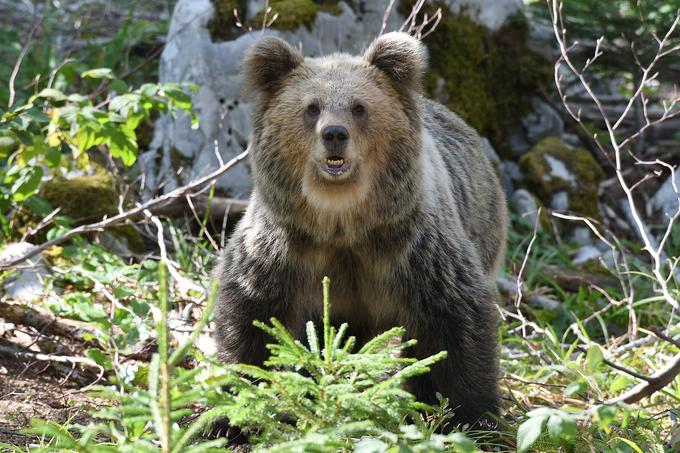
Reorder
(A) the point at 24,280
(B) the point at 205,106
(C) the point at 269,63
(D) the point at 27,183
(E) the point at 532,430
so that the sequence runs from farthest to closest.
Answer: (B) the point at 205,106
(A) the point at 24,280
(D) the point at 27,183
(C) the point at 269,63
(E) the point at 532,430

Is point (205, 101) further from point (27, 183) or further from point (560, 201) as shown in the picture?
point (560, 201)

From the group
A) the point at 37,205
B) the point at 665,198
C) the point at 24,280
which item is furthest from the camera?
the point at 665,198

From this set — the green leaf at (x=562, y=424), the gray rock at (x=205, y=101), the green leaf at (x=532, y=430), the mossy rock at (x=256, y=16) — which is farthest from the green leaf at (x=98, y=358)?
the mossy rock at (x=256, y=16)

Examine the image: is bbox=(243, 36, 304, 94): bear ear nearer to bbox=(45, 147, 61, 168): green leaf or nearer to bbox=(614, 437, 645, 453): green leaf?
bbox=(45, 147, 61, 168): green leaf

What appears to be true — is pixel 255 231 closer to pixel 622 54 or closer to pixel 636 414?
pixel 636 414

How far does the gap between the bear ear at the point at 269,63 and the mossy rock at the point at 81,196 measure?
3.02 metres

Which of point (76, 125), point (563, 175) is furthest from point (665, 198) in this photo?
point (76, 125)

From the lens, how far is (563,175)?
9.07 meters

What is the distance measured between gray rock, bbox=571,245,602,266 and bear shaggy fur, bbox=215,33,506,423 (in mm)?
3879

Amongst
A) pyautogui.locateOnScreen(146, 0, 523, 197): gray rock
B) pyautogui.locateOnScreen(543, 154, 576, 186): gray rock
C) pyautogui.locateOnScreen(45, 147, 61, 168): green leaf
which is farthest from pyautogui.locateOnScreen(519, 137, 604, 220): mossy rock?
pyautogui.locateOnScreen(45, 147, 61, 168): green leaf

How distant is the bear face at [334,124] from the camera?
3.95 metres

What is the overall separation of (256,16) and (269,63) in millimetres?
4044

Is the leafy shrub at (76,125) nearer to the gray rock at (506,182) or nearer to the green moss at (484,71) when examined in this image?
the green moss at (484,71)

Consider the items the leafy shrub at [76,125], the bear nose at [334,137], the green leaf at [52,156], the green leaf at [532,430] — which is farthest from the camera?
the green leaf at [52,156]
